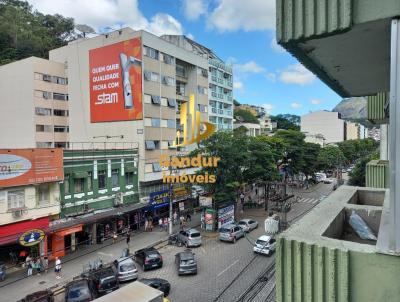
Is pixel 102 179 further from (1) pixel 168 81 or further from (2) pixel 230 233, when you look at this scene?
(1) pixel 168 81

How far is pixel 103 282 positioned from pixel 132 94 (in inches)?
747

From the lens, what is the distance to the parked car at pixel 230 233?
25.9 m

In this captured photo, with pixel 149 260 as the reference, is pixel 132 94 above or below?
above

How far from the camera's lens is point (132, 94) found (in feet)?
102

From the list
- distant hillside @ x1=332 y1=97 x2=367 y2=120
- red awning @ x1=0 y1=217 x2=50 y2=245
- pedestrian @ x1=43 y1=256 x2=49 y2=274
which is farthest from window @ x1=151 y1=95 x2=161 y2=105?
distant hillside @ x1=332 y1=97 x2=367 y2=120

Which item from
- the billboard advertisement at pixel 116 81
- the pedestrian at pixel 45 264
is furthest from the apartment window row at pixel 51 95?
the pedestrian at pixel 45 264

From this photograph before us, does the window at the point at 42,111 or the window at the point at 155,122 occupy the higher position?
the window at the point at 42,111

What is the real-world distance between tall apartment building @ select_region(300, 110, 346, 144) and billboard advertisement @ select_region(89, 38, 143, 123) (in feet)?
279

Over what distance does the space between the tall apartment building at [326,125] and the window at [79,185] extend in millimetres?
91829

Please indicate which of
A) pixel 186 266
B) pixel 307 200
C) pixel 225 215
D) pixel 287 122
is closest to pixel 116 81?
pixel 225 215

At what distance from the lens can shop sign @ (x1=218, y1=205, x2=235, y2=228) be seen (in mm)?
29156

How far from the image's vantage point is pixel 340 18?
2.83 meters

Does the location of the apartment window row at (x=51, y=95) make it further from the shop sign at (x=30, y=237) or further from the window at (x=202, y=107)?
the shop sign at (x=30, y=237)

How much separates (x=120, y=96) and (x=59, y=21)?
39.1m
